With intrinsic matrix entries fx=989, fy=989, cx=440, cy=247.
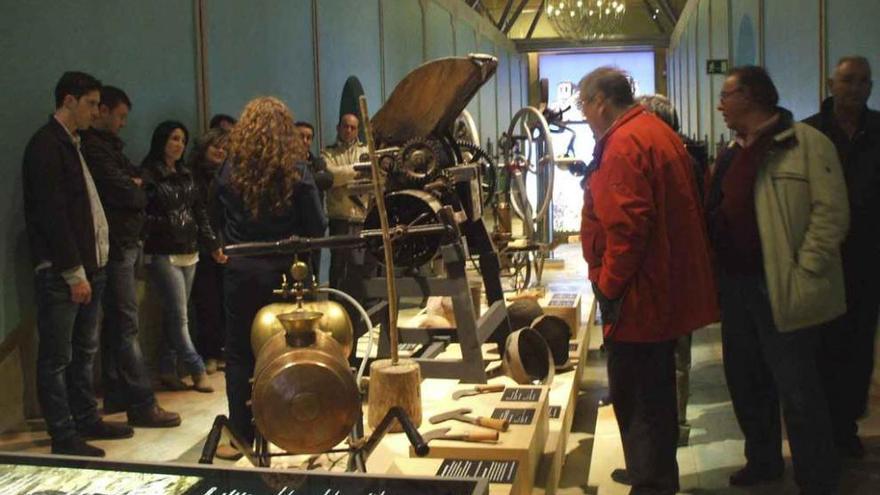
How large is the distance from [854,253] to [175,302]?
315 centimetres

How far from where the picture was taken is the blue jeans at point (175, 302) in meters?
4.94

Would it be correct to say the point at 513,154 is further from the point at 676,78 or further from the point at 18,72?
the point at 676,78

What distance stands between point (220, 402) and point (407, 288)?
4.15 feet

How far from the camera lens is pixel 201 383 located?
16.6 feet

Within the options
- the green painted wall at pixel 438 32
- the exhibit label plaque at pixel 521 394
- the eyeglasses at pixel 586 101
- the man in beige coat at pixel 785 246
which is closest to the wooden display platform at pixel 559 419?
the exhibit label plaque at pixel 521 394

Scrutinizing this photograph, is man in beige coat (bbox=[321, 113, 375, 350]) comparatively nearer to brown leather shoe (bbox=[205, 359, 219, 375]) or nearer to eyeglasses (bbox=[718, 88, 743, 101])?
brown leather shoe (bbox=[205, 359, 219, 375])

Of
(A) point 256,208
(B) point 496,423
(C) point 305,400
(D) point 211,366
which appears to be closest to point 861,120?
(B) point 496,423

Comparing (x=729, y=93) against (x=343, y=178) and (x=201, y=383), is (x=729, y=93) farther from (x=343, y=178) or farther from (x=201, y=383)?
(x=343, y=178)

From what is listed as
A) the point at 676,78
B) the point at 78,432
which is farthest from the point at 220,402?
the point at 676,78

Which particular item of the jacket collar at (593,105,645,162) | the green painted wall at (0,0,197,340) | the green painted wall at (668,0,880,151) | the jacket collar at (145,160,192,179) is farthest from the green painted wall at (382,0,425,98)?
the jacket collar at (593,105,645,162)

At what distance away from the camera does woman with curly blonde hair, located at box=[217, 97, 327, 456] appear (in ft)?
11.0

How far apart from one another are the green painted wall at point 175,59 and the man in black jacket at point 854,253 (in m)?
3.30

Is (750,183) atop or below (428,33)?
below

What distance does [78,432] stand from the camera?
13.6 feet
